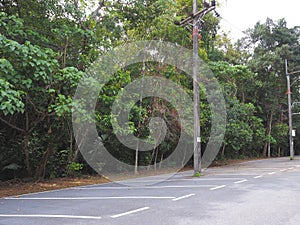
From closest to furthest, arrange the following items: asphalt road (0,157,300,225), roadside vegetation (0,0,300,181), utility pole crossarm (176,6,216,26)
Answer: asphalt road (0,157,300,225) → roadside vegetation (0,0,300,181) → utility pole crossarm (176,6,216,26)

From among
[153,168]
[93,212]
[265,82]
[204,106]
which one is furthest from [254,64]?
[93,212]

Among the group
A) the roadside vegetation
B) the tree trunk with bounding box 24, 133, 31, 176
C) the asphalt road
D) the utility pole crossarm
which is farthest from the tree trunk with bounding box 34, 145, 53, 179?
the utility pole crossarm

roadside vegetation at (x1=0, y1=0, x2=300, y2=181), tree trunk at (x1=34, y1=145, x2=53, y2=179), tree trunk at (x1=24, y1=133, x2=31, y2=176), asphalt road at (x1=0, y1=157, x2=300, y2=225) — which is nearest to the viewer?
asphalt road at (x1=0, y1=157, x2=300, y2=225)

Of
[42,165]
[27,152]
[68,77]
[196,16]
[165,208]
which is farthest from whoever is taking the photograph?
[196,16]

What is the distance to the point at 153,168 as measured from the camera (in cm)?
1898

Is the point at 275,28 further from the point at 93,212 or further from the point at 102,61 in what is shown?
the point at 93,212

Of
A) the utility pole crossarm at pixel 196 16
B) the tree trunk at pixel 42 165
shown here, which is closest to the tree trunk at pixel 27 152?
the tree trunk at pixel 42 165

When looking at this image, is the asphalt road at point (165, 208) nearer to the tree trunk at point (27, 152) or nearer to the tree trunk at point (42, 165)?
the tree trunk at point (27, 152)

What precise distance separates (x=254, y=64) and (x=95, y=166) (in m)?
18.6

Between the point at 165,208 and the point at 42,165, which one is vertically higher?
the point at 42,165

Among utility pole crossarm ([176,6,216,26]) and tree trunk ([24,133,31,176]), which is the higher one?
A: utility pole crossarm ([176,6,216,26])

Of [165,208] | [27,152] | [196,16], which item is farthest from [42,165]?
[196,16]

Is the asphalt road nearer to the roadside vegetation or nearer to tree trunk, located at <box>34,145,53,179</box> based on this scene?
the roadside vegetation

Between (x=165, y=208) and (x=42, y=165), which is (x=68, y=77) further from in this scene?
(x=42, y=165)
